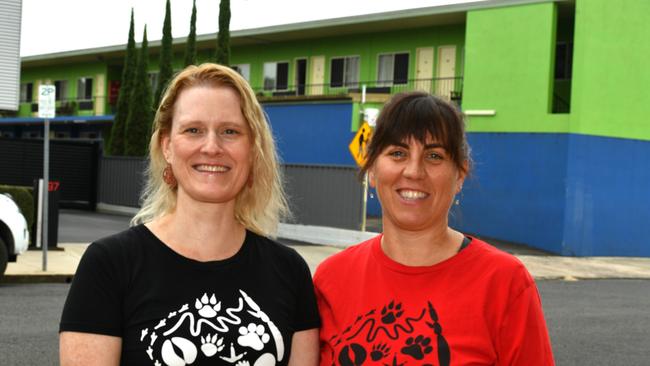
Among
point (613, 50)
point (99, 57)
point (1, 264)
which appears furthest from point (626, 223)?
point (99, 57)

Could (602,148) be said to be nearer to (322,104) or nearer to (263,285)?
(322,104)

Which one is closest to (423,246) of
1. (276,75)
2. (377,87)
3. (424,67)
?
(424,67)

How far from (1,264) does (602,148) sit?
18510mm

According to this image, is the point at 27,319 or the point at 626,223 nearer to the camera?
the point at 27,319

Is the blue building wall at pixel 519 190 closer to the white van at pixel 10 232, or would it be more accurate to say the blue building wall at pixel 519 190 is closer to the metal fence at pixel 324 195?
the metal fence at pixel 324 195

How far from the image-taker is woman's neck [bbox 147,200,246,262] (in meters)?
2.84

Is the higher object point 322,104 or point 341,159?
point 322,104

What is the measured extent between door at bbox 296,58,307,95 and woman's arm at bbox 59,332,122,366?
33711 millimetres

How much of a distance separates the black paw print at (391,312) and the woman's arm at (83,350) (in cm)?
96

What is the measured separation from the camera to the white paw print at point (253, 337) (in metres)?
2.71

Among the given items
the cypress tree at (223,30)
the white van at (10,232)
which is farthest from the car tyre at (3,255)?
the cypress tree at (223,30)

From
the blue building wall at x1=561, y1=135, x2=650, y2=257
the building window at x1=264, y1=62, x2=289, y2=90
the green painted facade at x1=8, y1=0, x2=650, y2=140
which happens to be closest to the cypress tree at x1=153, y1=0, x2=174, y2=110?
the building window at x1=264, y1=62, x2=289, y2=90

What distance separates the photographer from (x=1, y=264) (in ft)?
39.1

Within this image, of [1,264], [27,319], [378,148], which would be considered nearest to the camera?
[378,148]
